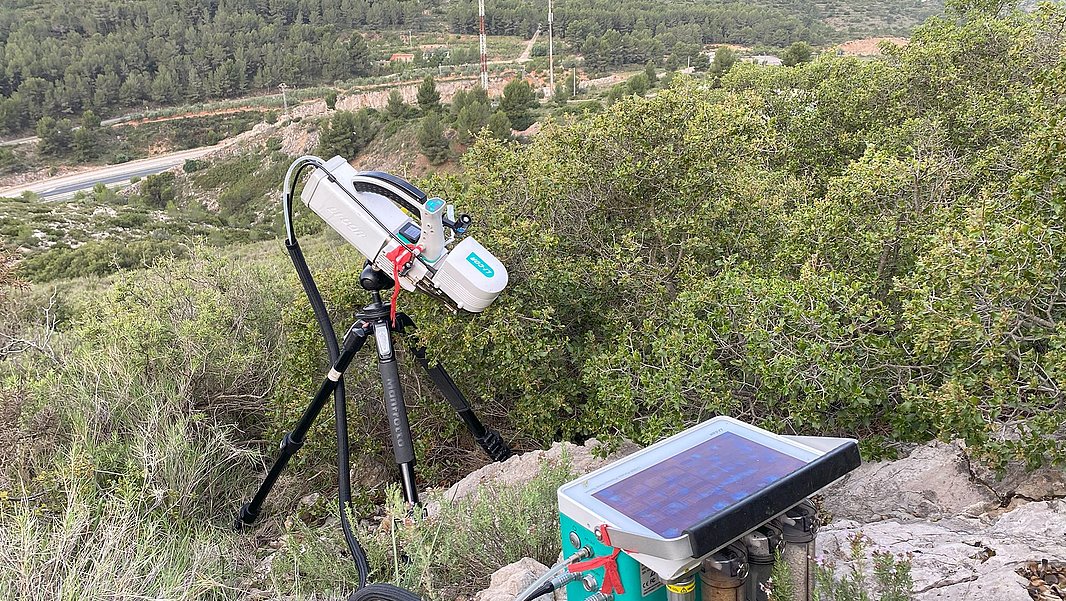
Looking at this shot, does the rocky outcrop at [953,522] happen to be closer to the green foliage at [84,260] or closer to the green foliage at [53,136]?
the green foliage at [84,260]

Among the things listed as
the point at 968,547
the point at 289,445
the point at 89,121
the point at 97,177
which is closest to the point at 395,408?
the point at 289,445

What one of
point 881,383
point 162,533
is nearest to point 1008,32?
point 881,383

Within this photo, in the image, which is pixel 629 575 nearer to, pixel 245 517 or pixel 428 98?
pixel 245 517

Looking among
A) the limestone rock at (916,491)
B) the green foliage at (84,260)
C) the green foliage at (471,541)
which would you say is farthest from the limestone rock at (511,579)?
the green foliage at (84,260)

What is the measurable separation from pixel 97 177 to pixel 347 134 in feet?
61.6

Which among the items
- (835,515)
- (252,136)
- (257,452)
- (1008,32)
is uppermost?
(1008,32)

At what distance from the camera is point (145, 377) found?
4.06 metres

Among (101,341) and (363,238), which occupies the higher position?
(363,238)

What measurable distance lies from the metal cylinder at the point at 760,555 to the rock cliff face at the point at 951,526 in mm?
578

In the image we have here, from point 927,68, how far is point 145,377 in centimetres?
742

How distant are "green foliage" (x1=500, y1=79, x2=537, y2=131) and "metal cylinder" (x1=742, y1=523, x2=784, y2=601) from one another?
106 feet

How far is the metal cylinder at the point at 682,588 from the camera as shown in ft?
5.33

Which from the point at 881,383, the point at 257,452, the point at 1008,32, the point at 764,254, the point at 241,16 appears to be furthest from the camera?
the point at 241,16

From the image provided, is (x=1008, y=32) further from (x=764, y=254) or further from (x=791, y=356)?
(x=791, y=356)
